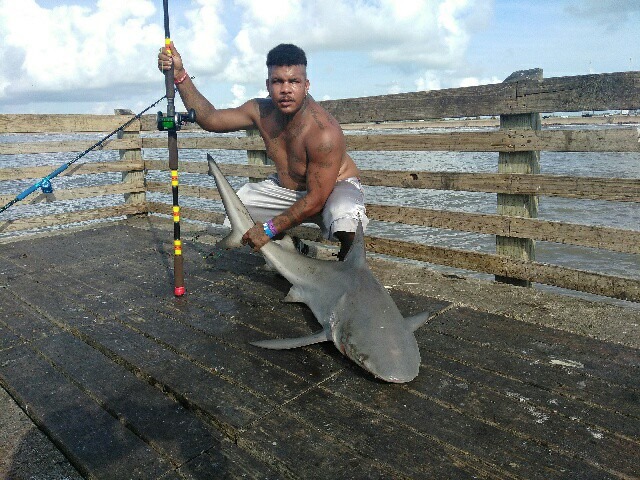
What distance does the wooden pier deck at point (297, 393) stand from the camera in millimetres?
2178

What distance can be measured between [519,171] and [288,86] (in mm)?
2207

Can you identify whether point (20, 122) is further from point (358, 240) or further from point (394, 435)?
point (394, 435)

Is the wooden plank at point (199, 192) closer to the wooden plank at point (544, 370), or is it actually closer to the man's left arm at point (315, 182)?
the man's left arm at point (315, 182)

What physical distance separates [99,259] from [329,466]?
4486 mm

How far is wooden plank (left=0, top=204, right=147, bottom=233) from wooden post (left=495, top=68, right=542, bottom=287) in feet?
20.0

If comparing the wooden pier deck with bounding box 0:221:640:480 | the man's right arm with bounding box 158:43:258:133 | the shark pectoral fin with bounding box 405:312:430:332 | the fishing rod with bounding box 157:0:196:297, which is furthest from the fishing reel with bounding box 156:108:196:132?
the shark pectoral fin with bounding box 405:312:430:332

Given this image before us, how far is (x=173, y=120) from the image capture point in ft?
13.4

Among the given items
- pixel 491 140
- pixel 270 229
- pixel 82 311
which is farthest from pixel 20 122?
pixel 491 140

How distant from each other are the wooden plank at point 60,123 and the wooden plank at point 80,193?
903mm

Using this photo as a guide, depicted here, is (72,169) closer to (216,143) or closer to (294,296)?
(216,143)

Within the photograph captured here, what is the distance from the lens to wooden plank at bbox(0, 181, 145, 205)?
7.10 metres

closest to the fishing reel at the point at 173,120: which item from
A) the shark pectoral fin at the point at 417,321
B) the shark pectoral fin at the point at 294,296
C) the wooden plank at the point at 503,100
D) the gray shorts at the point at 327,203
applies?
the gray shorts at the point at 327,203

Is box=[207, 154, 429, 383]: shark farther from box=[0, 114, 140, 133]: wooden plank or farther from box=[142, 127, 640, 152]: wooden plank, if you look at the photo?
box=[0, 114, 140, 133]: wooden plank

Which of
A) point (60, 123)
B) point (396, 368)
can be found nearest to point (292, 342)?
point (396, 368)
